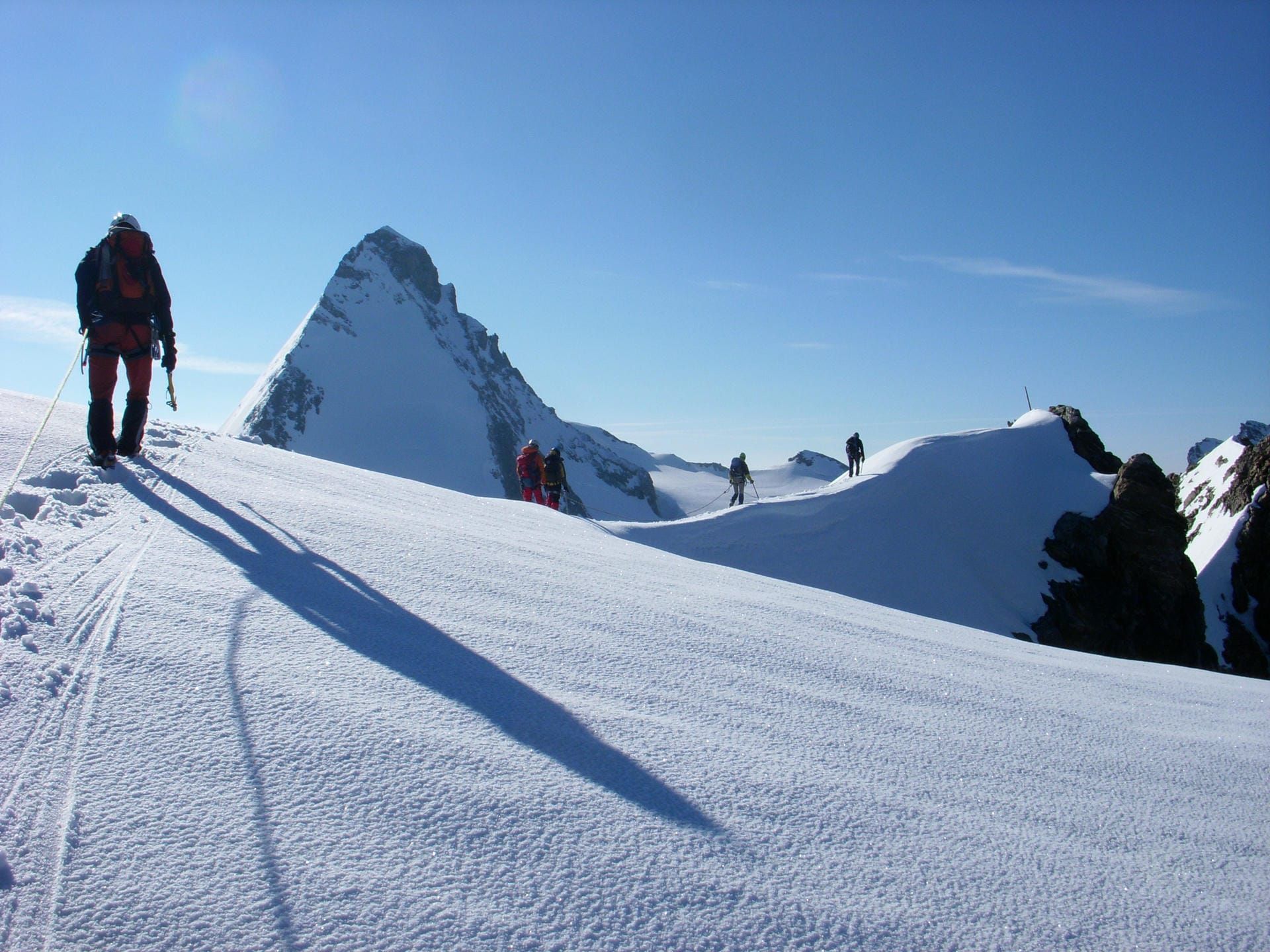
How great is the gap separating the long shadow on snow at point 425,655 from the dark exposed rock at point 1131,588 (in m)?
21.3

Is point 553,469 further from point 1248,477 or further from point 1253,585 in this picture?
point 1248,477

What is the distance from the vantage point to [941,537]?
73.9 feet

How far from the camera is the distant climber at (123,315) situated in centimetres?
552

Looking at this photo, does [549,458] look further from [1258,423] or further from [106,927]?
[1258,423]

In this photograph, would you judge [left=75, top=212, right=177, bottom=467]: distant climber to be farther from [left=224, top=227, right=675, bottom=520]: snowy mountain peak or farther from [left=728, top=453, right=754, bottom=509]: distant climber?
[left=224, top=227, right=675, bottom=520]: snowy mountain peak

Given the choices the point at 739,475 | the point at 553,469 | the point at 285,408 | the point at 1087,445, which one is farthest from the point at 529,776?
the point at 285,408

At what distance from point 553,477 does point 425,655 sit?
12.3m

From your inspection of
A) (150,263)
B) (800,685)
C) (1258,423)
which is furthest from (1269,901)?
(1258,423)

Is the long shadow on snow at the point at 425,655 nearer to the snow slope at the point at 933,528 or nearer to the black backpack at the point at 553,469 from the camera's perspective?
the black backpack at the point at 553,469

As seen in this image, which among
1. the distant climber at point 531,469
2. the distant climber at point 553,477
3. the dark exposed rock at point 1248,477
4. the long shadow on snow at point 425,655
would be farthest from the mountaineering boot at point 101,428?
the dark exposed rock at point 1248,477

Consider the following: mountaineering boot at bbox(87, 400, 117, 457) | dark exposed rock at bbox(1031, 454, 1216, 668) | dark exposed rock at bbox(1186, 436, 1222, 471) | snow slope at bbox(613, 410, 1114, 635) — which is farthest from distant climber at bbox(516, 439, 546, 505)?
dark exposed rock at bbox(1186, 436, 1222, 471)

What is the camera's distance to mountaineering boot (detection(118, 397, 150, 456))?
5.74 meters

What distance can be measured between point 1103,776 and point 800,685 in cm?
114

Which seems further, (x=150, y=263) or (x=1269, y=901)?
(x=150, y=263)
